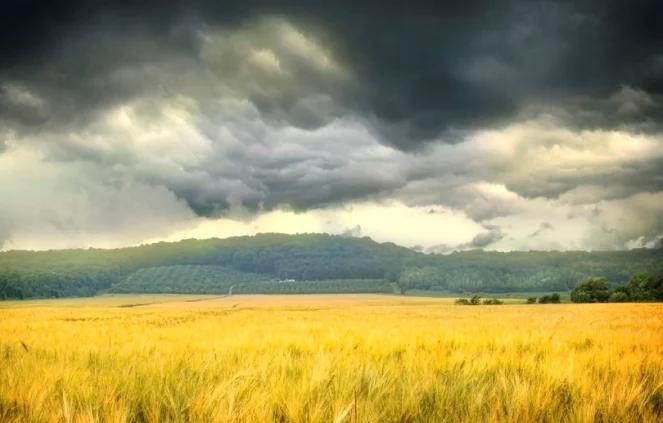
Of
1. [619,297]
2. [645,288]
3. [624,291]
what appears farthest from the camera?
[624,291]

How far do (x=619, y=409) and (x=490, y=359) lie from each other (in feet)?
7.36

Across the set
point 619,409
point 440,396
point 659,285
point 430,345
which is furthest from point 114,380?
point 659,285

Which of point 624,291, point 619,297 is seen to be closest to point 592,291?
point 619,297

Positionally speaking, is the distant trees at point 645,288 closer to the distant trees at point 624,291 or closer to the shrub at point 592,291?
the distant trees at point 624,291

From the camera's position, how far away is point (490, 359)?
5.37 m

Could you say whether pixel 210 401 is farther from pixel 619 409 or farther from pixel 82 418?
pixel 619 409

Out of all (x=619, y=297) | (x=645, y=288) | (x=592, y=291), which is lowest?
(x=619, y=297)

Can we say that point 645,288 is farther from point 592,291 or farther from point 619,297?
point 592,291

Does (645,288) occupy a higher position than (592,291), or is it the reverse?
(645,288)

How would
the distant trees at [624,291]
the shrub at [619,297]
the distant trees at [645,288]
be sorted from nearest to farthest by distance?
the distant trees at [645,288] → the distant trees at [624,291] → the shrub at [619,297]

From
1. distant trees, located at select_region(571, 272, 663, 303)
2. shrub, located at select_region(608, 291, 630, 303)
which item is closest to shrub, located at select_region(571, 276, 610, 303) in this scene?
distant trees, located at select_region(571, 272, 663, 303)

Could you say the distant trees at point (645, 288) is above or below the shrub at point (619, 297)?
above

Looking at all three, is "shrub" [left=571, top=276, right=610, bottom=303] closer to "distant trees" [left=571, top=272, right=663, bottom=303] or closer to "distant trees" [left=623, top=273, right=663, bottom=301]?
"distant trees" [left=571, top=272, right=663, bottom=303]

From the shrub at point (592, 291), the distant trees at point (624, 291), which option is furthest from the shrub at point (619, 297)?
the shrub at point (592, 291)
